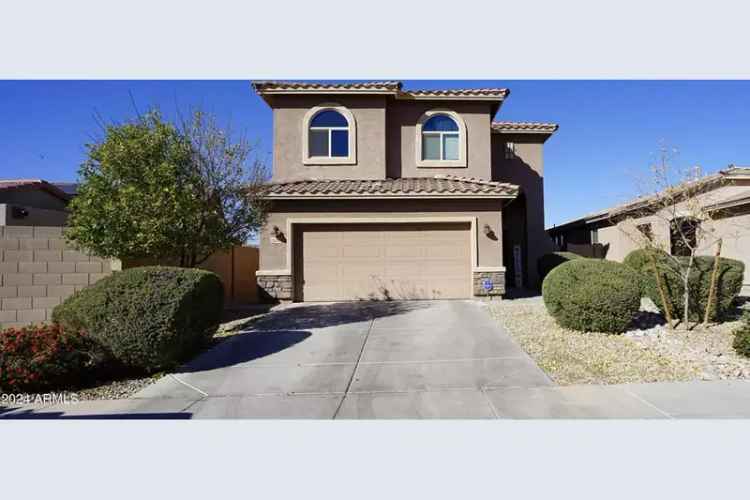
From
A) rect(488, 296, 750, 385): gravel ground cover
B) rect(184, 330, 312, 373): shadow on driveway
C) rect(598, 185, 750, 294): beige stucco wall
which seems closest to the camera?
rect(488, 296, 750, 385): gravel ground cover

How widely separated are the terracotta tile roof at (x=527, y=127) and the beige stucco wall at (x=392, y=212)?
20.4ft

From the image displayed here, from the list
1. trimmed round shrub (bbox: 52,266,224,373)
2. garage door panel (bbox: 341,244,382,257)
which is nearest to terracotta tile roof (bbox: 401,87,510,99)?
garage door panel (bbox: 341,244,382,257)

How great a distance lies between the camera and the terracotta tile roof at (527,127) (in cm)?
1697

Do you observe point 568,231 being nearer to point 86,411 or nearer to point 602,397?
point 602,397

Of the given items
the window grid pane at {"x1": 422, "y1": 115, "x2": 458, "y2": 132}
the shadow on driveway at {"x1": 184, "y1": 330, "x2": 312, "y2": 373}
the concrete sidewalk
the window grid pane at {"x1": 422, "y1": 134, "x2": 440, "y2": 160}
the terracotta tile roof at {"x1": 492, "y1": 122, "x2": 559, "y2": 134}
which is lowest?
the concrete sidewalk

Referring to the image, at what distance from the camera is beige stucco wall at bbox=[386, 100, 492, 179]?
14.4 metres

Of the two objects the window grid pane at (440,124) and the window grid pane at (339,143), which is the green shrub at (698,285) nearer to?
the window grid pane at (440,124)

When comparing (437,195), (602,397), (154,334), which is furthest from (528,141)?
(154,334)

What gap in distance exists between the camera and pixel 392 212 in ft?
40.3

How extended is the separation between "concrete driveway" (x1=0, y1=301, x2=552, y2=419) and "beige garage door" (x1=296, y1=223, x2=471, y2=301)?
2.68m

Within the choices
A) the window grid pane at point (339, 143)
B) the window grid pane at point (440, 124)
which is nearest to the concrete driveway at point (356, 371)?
the window grid pane at point (339, 143)

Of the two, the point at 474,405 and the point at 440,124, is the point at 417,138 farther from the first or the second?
the point at 474,405

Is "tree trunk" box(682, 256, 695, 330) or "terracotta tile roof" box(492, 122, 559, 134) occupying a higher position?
"terracotta tile roof" box(492, 122, 559, 134)

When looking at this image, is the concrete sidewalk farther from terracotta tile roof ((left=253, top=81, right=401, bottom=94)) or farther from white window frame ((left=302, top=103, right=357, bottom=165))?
terracotta tile roof ((left=253, top=81, right=401, bottom=94))
